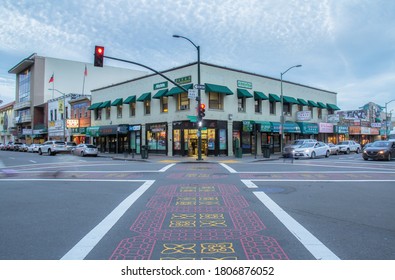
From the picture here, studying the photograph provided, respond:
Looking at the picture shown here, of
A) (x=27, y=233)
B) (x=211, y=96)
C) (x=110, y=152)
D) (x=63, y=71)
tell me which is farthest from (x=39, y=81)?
(x=27, y=233)

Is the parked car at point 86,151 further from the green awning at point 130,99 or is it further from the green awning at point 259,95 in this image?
the green awning at point 259,95

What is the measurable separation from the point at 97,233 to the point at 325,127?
4048cm

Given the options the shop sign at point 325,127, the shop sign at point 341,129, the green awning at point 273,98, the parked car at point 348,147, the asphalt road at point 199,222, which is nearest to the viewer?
the asphalt road at point 199,222

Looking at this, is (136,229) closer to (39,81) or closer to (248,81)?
(248,81)

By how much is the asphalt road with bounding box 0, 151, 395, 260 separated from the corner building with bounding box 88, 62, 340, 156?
17011 millimetres

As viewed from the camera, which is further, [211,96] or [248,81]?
[248,81]

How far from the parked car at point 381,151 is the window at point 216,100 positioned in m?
13.1

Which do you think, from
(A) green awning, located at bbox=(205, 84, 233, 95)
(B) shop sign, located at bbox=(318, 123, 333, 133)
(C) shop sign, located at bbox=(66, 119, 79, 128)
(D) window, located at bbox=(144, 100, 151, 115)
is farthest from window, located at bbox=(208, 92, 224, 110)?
(C) shop sign, located at bbox=(66, 119, 79, 128)

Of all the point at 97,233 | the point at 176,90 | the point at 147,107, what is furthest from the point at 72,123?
the point at 97,233

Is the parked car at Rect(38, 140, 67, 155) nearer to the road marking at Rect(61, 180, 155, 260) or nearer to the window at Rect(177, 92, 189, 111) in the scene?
Answer: the window at Rect(177, 92, 189, 111)

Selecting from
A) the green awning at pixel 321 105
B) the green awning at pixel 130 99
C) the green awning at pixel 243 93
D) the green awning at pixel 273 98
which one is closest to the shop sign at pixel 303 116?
the green awning at pixel 273 98

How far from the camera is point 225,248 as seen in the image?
442 centimetres

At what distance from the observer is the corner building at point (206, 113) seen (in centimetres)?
2836
